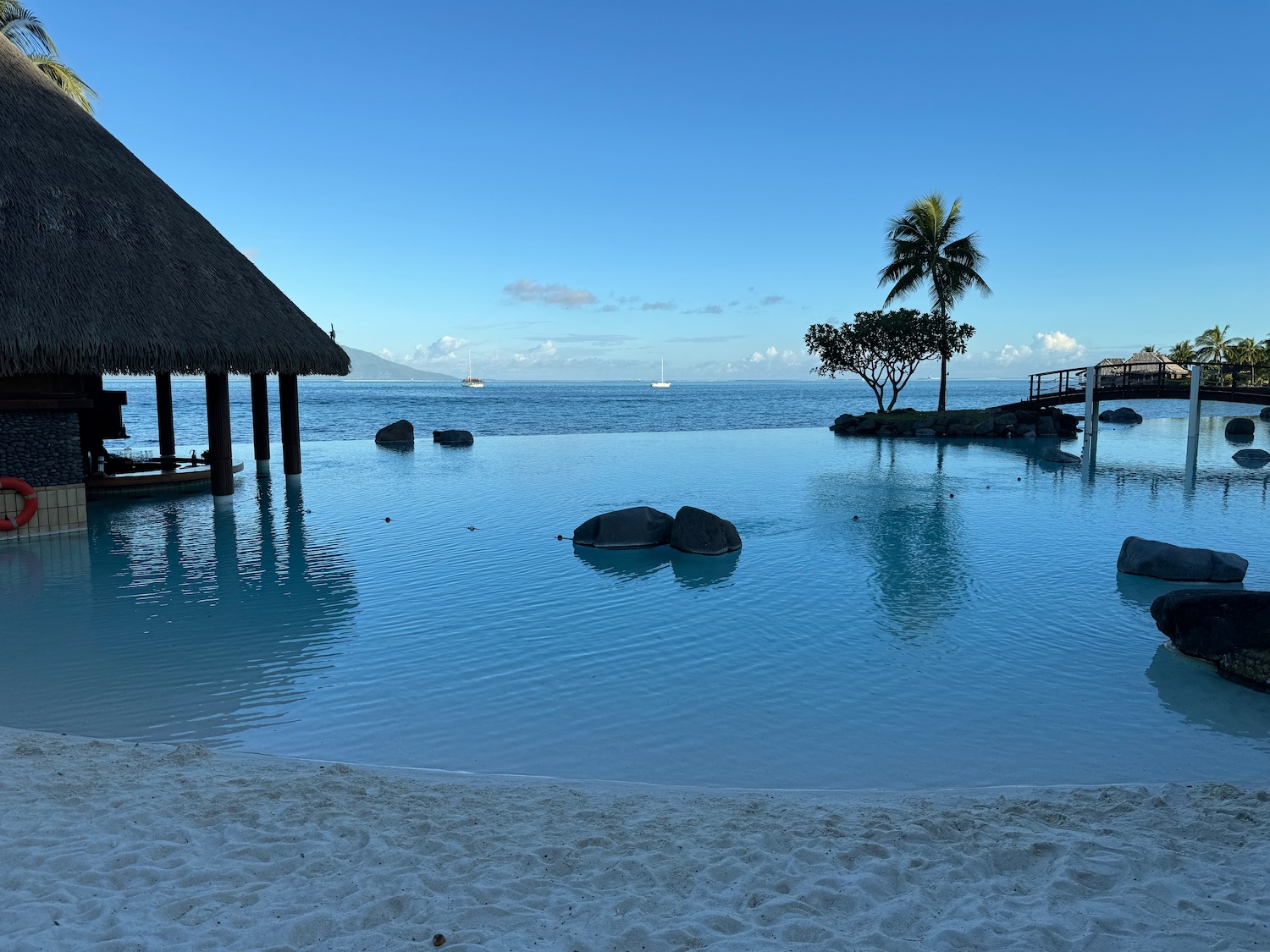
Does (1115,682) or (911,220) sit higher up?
(911,220)

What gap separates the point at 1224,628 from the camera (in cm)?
804

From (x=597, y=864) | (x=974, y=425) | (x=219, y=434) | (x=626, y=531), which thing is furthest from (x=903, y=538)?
(x=974, y=425)

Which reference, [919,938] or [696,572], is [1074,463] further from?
[919,938]

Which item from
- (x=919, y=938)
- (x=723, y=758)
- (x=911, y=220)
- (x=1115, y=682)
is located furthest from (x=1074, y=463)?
(x=919, y=938)

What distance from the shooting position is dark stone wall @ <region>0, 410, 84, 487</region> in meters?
13.8

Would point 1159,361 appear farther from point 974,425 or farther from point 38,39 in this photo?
point 38,39

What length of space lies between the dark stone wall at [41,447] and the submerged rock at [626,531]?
908 cm

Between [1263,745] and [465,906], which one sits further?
[1263,745]

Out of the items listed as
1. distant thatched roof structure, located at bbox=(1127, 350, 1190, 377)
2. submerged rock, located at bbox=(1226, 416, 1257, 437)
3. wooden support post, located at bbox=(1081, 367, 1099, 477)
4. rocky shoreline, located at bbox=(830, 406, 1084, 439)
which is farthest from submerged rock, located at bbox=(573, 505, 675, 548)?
submerged rock, located at bbox=(1226, 416, 1257, 437)

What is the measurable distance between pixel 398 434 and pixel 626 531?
23.1m

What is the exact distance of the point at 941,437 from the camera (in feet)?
126

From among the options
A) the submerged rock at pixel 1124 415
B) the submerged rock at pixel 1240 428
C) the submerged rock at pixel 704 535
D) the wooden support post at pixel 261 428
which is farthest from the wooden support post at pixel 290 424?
the submerged rock at pixel 1124 415

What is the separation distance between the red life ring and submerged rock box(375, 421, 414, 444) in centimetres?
2062

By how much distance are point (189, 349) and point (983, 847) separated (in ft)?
50.3
